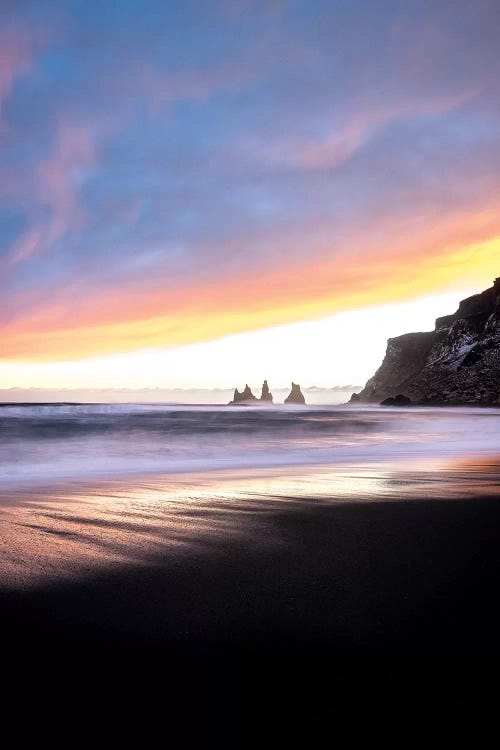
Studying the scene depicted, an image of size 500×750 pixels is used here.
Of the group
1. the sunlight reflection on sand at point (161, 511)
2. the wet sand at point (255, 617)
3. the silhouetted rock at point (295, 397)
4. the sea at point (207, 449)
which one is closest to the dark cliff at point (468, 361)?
the sea at point (207, 449)

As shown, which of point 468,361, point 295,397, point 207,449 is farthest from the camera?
point 295,397

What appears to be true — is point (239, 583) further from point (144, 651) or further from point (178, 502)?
point (178, 502)

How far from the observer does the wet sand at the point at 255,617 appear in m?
1.95

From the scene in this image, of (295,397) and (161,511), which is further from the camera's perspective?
(295,397)

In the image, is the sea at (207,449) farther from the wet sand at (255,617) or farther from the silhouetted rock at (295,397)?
the silhouetted rock at (295,397)

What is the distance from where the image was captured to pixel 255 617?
2.79m

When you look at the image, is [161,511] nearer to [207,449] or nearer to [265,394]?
[207,449]

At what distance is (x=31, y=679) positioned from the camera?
2.14 m

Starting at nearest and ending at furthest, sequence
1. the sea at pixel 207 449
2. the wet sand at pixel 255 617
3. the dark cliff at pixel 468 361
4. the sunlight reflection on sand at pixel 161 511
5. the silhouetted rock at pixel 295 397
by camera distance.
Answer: the wet sand at pixel 255 617 → the sunlight reflection on sand at pixel 161 511 → the sea at pixel 207 449 → the dark cliff at pixel 468 361 → the silhouetted rock at pixel 295 397

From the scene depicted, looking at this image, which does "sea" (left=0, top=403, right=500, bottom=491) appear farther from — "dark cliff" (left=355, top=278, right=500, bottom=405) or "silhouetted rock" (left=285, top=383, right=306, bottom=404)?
"silhouetted rock" (left=285, top=383, right=306, bottom=404)

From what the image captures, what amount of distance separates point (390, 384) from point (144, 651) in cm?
13797

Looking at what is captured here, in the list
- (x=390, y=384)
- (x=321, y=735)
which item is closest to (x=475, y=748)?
(x=321, y=735)

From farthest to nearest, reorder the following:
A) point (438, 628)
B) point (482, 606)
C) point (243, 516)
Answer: point (243, 516) < point (482, 606) < point (438, 628)

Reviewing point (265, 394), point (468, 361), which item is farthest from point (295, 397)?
point (468, 361)
